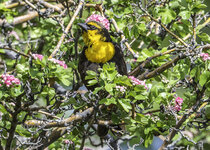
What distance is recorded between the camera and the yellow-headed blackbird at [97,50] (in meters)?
2.99

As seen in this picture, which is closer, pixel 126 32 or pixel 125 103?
pixel 125 103

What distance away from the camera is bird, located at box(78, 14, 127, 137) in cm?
298

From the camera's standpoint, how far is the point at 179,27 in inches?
116

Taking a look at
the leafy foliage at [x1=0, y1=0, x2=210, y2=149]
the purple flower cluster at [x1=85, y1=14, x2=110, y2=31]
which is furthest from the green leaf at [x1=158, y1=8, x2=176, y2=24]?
the purple flower cluster at [x1=85, y1=14, x2=110, y2=31]

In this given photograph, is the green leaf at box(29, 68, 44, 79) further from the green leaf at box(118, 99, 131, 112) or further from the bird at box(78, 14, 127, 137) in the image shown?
the bird at box(78, 14, 127, 137)

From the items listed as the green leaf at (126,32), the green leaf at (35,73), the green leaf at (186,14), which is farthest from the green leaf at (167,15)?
the green leaf at (35,73)

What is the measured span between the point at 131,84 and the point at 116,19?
3.05ft

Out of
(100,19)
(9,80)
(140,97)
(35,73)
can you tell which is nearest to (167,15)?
(100,19)

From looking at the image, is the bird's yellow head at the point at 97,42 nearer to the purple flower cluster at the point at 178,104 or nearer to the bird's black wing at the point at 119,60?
the bird's black wing at the point at 119,60

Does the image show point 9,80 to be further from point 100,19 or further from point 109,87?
point 100,19

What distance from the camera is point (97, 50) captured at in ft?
9.89

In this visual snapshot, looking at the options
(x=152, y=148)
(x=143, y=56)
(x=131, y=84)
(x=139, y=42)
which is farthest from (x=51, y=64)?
(x=152, y=148)

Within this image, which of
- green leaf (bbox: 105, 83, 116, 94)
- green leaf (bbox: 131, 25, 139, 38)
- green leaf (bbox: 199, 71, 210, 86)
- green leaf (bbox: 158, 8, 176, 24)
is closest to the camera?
green leaf (bbox: 105, 83, 116, 94)

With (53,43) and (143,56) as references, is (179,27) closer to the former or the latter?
(143,56)
